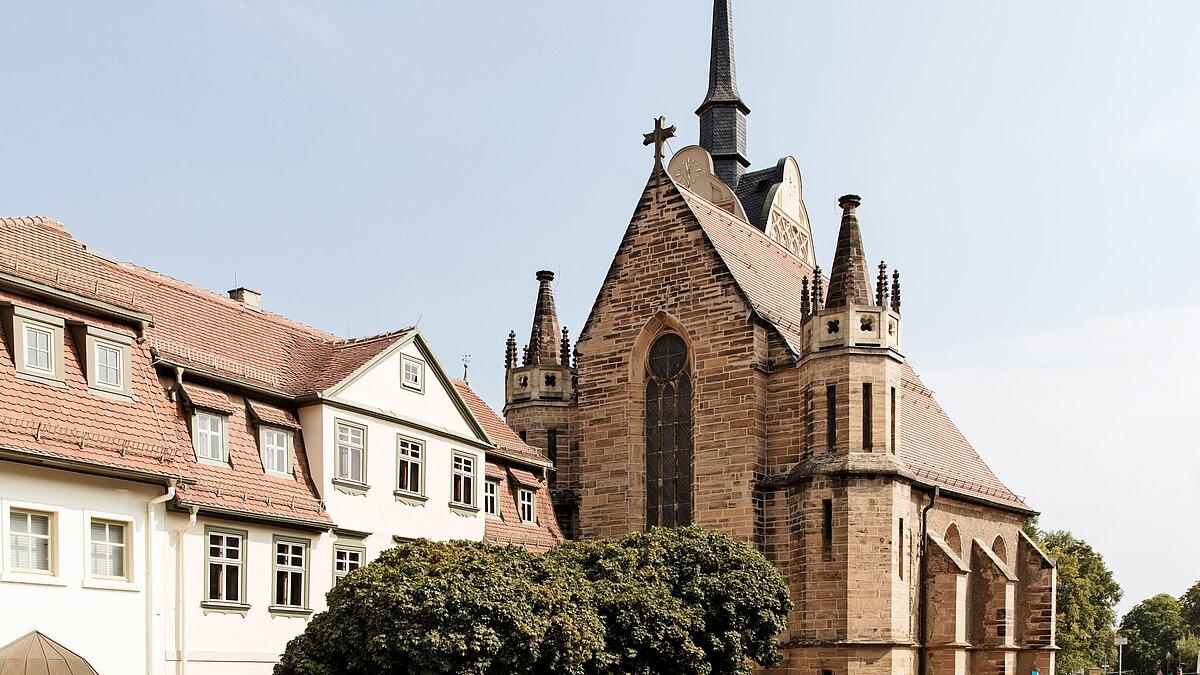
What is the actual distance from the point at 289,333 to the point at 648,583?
9.36 m

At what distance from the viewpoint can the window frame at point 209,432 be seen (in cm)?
2259

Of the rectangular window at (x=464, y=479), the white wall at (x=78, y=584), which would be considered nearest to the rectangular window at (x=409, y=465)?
the rectangular window at (x=464, y=479)

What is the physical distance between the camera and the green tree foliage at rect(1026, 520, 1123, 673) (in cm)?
7100

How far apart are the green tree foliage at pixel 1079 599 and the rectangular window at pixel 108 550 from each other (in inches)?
2324

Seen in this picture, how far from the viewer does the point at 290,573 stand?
938 inches

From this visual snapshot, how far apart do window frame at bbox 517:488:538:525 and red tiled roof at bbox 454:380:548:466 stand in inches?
31.1

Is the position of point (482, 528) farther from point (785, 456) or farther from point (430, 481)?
point (785, 456)

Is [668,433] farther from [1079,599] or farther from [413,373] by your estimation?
[1079,599]

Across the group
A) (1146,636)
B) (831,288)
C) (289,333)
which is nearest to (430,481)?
(289,333)

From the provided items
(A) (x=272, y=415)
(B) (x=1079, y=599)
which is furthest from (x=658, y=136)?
(B) (x=1079, y=599)

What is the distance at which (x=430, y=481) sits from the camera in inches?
1096

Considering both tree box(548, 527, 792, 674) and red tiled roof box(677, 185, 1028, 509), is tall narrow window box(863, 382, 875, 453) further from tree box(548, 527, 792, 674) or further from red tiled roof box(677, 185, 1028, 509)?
tree box(548, 527, 792, 674)

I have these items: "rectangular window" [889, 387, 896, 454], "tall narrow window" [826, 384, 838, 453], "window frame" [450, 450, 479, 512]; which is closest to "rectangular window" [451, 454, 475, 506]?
"window frame" [450, 450, 479, 512]

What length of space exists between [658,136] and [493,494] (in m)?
12.6
